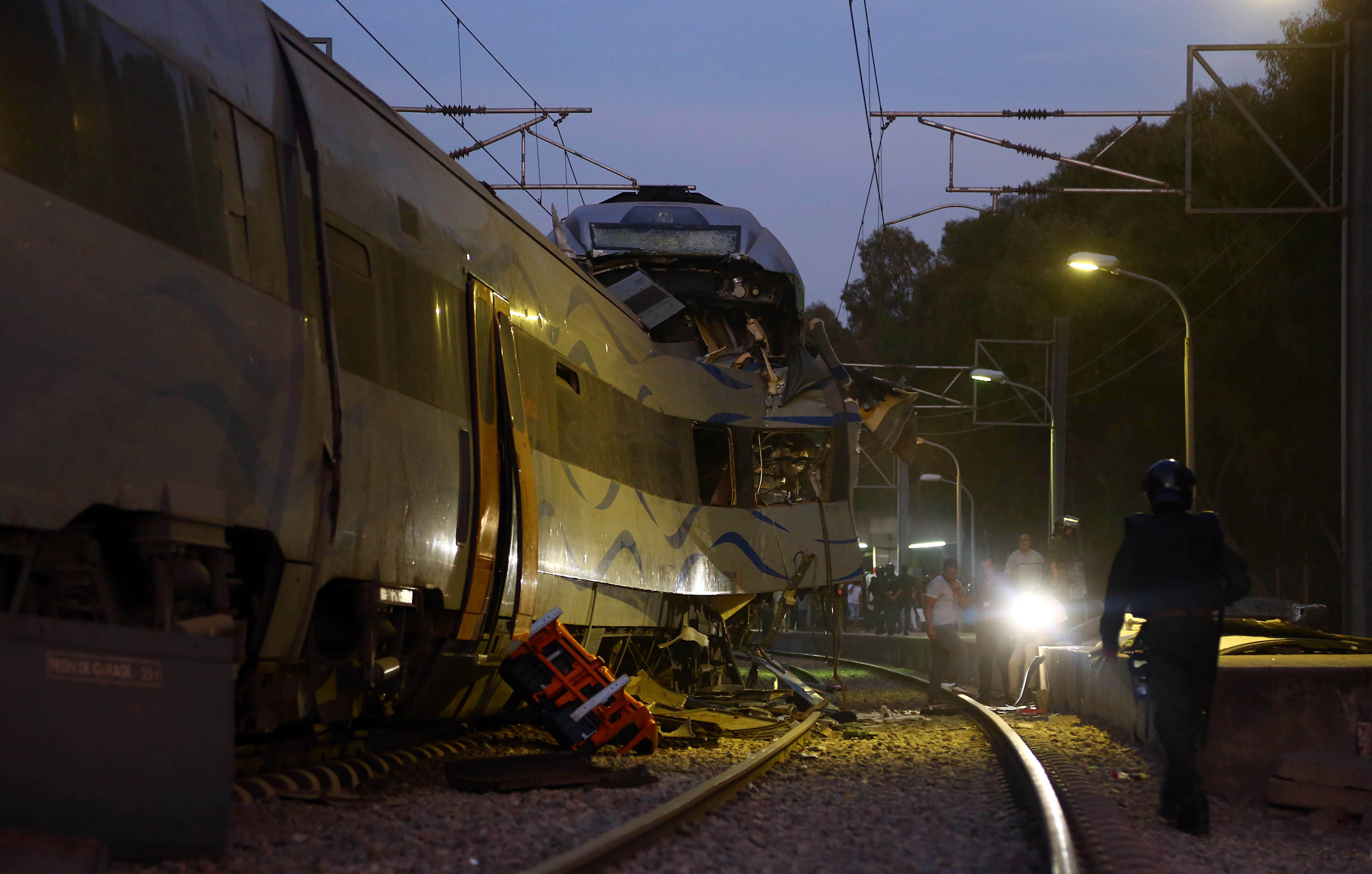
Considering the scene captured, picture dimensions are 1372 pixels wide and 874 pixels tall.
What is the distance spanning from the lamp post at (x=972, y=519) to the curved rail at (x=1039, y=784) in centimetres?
3197

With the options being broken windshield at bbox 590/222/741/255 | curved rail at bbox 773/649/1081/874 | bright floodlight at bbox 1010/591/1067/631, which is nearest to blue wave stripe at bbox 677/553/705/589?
curved rail at bbox 773/649/1081/874

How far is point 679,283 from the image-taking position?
17.8 metres

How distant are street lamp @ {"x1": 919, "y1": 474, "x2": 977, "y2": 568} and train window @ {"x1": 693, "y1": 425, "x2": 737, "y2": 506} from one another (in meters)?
30.9

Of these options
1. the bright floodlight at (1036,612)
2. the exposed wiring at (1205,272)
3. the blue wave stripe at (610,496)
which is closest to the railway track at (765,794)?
the blue wave stripe at (610,496)

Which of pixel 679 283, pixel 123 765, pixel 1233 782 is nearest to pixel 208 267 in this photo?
pixel 123 765

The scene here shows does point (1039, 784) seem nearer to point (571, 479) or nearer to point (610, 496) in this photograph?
point (571, 479)

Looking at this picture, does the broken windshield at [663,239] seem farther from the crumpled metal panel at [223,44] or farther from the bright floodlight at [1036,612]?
the crumpled metal panel at [223,44]

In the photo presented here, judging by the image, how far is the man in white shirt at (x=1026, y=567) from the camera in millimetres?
17766

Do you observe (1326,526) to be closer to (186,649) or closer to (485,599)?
(485,599)

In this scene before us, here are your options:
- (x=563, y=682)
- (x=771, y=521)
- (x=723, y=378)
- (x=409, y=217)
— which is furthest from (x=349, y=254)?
(x=771, y=521)

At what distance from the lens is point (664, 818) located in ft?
23.5

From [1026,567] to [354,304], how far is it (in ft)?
39.2

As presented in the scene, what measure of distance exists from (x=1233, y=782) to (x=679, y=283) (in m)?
10.3

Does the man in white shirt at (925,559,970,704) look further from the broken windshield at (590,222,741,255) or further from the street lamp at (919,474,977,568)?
the street lamp at (919,474,977,568)
